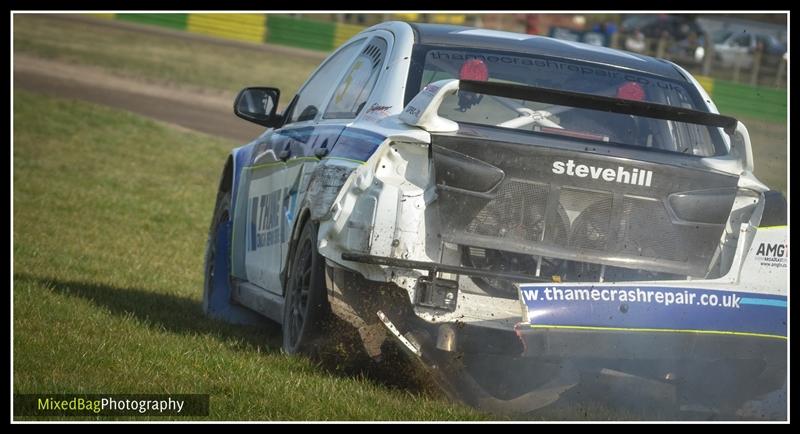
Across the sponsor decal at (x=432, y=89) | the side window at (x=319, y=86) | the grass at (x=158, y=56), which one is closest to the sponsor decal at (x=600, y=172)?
the sponsor decal at (x=432, y=89)

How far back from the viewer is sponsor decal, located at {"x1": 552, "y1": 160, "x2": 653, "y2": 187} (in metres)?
5.55

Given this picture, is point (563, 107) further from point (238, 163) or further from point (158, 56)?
point (158, 56)

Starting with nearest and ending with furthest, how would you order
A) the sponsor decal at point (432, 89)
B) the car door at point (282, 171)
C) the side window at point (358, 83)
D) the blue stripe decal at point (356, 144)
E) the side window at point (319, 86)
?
the sponsor decal at point (432, 89), the blue stripe decal at point (356, 144), the side window at point (358, 83), the car door at point (282, 171), the side window at point (319, 86)

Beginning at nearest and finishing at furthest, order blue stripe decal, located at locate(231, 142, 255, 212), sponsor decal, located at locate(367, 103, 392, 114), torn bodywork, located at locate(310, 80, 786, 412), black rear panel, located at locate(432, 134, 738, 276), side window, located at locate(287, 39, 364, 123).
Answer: torn bodywork, located at locate(310, 80, 786, 412), black rear panel, located at locate(432, 134, 738, 276), sponsor decal, located at locate(367, 103, 392, 114), side window, located at locate(287, 39, 364, 123), blue stripe decal, located at locate(231, 142, 255, 212)

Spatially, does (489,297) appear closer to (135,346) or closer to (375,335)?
(375,335)

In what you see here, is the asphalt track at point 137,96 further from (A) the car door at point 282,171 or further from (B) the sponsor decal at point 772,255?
(B) the sponsor decal at point 772,255

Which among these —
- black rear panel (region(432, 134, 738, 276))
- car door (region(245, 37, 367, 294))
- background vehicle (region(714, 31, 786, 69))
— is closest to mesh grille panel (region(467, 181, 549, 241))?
black rear panel (region(432, 134, 738, 276))

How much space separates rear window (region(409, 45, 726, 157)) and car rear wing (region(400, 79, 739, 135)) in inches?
25.9

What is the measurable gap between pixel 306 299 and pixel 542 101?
144 centimetres

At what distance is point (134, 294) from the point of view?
9.26m

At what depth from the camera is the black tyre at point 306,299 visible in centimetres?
599

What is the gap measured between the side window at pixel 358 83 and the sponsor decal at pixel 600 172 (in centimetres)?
141

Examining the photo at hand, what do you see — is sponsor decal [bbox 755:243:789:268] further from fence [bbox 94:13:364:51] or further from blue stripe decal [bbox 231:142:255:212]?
fence [bbox 94:13:364:51]

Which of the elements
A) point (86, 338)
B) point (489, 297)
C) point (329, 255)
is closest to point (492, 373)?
point (489, 297)
